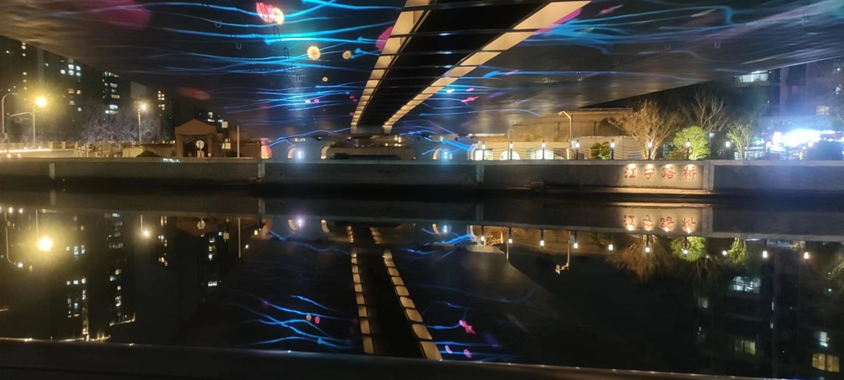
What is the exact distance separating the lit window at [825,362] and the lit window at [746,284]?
2.02 m

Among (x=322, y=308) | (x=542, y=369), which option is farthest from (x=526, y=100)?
(x=542, y=369)

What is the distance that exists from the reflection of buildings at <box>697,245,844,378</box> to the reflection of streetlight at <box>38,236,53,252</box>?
8.88 metres

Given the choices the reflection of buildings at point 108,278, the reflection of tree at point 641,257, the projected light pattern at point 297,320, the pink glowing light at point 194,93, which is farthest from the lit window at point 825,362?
the pink glowing light at point 194,93

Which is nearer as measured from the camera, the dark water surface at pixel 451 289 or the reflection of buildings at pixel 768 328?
the reflection of buildings at pixel 768 328

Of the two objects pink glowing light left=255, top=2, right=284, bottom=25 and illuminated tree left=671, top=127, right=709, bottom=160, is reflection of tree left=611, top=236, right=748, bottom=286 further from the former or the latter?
illuminated tree left=671, top=127, right=709, bottom=160

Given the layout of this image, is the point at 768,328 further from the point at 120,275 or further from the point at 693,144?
the point at 693,144

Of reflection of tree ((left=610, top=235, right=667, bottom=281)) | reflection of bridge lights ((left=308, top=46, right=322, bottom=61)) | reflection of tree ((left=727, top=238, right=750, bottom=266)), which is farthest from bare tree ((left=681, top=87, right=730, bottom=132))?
reflection of tree ((left=610, top=235, right=667, bottom=281))

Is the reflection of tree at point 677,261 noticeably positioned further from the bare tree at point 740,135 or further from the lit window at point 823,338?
the bare tree at point 740,135

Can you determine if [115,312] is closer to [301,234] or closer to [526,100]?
[301,234]

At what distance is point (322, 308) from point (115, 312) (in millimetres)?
2019

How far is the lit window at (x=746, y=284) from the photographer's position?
6.42 meters

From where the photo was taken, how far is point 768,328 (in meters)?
5.13

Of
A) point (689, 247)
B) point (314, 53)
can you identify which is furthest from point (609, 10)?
point (314, 53)

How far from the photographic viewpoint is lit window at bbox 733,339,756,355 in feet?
14.9
